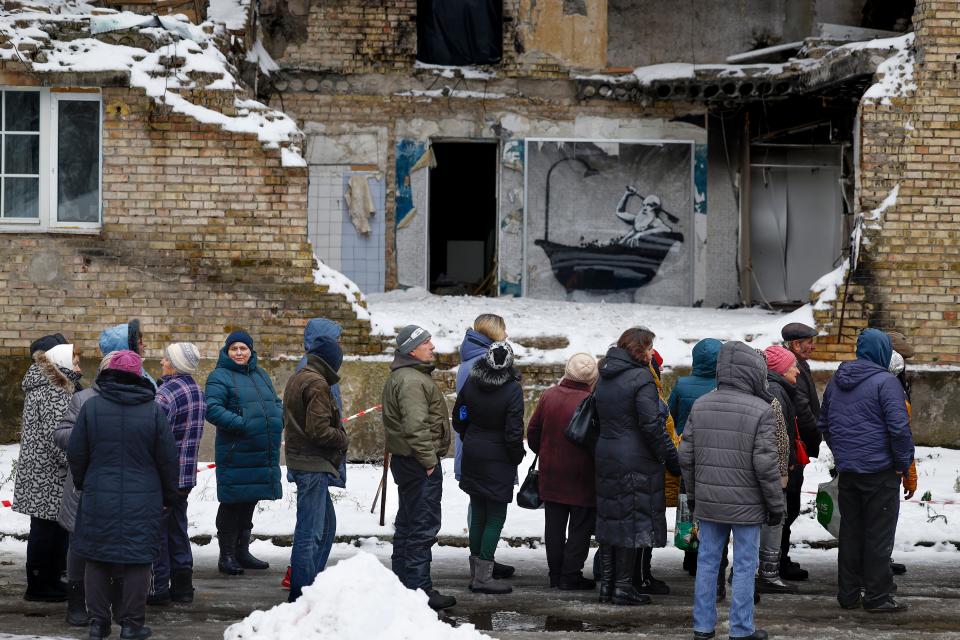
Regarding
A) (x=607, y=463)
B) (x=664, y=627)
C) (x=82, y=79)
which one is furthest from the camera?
(x=82, y=79)

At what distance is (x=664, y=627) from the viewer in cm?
695

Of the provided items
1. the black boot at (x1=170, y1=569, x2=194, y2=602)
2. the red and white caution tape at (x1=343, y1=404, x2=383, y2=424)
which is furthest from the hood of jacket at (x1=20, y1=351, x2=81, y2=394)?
the red and white caution tape at (x1=343, y1=404, x2=383, y2=424)

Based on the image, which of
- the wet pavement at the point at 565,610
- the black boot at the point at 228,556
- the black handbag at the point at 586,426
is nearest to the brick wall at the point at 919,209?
the wet pavement at the point at 565,610

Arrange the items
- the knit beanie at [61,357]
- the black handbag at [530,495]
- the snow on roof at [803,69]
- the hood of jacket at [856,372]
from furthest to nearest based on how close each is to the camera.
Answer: the snow on roof at [803,69], the black handbag at [530,495], the hood of jacket at [856,372], the knit beanie at [61,357]

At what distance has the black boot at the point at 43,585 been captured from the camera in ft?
24.2

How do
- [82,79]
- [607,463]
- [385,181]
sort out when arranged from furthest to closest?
[385,181] < [82,79] < [607,463]

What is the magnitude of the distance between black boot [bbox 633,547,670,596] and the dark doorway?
12.3 metres

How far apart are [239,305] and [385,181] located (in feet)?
13.1

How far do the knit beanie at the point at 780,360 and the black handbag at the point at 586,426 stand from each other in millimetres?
1265

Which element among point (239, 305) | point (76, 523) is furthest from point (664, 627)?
point (239, 305)

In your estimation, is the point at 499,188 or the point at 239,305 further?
the point at 499,188

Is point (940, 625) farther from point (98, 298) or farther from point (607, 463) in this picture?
point (98, 298)

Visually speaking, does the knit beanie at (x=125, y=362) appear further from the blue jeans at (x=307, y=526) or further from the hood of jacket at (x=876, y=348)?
the hood of jacket at (x=876, y=348)

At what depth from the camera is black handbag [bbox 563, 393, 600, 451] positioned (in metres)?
7.77
